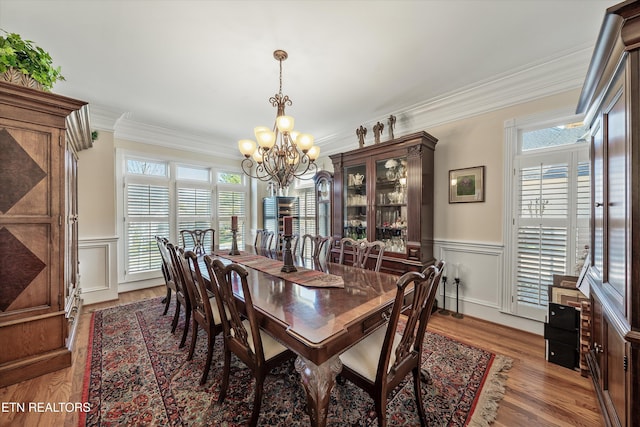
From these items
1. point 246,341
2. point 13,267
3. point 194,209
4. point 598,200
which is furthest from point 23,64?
point 598,200

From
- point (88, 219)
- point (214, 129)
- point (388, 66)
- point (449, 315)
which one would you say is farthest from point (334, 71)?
→ point (88, 219)

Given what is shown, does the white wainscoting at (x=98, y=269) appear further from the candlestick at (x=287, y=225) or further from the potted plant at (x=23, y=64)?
the candlestick at (x=287, y=225)

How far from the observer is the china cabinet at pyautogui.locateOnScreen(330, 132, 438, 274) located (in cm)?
298

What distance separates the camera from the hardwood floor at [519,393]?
4.92ft

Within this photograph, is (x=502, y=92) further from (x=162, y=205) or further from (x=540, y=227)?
(x=162, y=205)

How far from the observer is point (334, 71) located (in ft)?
8.23

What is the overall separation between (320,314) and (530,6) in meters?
2.50

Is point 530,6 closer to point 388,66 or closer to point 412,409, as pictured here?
point 388,66

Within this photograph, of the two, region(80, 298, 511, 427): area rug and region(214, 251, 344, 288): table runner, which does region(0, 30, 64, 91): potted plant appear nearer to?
region(214, 251, 344, 288): table runner

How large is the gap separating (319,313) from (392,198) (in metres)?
2.38

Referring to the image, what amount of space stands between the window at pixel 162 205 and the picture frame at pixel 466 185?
4.10 metres

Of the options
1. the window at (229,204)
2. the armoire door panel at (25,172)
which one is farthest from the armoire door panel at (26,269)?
the window at (229,204)

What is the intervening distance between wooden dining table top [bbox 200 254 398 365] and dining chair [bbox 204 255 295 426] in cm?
9

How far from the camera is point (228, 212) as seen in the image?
5129mm
